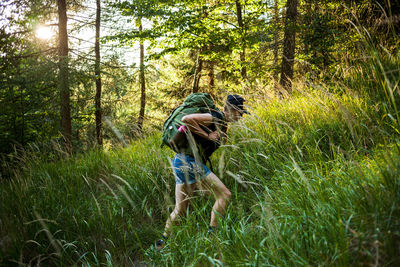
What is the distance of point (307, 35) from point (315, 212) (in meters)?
6.40

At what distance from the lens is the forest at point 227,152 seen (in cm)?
153

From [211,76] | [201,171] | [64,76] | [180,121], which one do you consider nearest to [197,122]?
[180,121]

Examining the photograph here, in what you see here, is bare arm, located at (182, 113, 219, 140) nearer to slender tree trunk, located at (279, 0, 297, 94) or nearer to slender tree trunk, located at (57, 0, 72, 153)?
slender tree trunk, located at (279, 0, 297, 94)

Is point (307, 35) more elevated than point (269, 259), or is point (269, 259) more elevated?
point (307, 35)

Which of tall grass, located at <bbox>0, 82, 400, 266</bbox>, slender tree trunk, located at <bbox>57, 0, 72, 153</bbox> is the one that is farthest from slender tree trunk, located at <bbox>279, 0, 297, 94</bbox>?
slender tree trunk, located at <bbox>57, 0, 72, 153</bbox>

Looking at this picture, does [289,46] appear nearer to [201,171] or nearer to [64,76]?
[201,171]

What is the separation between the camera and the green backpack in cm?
260

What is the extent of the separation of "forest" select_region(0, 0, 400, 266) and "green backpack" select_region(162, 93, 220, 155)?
31 centimetres

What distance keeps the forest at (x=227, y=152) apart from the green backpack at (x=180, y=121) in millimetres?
312

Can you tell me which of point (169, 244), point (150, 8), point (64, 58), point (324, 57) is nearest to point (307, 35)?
point (324, 57)

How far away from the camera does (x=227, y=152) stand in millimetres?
3646

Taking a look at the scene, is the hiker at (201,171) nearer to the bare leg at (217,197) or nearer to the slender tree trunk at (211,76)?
the bare leg at (217,197)

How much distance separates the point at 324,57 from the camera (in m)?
6.19

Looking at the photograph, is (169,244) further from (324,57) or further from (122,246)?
(324,57)
